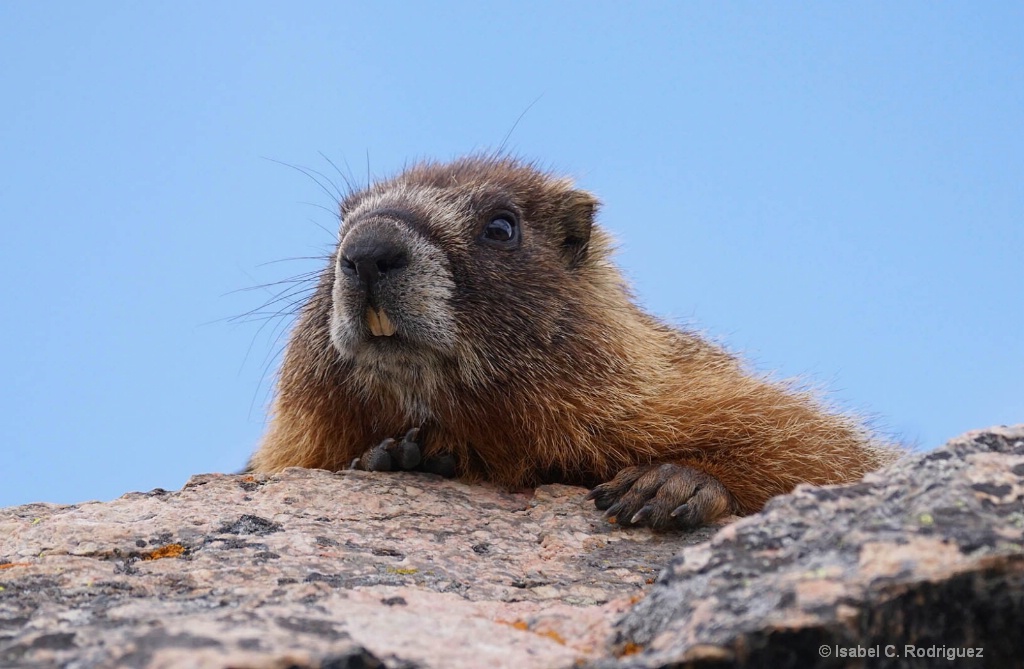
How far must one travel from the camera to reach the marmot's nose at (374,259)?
5043 millimetres

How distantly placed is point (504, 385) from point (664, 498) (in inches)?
45.1

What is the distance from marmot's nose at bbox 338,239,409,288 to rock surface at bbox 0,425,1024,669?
1393 millimetres

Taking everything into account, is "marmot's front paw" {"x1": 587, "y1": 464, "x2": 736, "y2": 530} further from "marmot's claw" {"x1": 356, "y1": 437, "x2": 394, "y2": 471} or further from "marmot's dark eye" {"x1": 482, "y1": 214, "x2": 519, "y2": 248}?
"marmot's dark eye" {"x1": 482, "y1": 214, "x2": 519, "y2": 248}

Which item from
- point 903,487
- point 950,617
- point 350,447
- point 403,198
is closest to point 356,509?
point 350,447

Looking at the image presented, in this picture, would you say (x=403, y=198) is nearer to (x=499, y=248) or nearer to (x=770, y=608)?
(x=499, y=248)

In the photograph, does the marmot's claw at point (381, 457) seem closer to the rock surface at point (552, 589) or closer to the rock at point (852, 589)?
the rock surface at point (552, 589)

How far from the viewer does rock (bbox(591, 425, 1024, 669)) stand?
88.0 inches

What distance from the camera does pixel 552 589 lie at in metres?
3.60

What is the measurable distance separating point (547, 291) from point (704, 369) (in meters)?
1.26

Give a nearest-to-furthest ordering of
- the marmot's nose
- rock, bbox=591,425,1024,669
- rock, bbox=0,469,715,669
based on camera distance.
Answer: rock, bbox=591,425,1024,669 → rock, bbox=0,469,715,669 → the marmot's nose

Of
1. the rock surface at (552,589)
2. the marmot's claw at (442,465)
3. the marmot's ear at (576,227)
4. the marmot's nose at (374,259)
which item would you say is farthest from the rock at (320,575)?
the marmot's ear at (576,227)

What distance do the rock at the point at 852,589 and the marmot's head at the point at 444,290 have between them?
2641 mm

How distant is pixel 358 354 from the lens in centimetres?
532

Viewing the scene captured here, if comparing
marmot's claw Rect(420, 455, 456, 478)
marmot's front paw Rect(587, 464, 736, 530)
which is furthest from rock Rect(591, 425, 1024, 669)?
marmot's claw Rect(420, 455, 456, 478)
